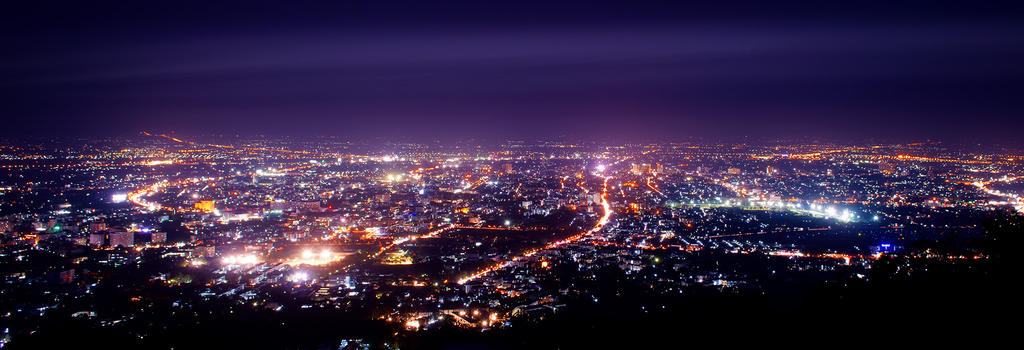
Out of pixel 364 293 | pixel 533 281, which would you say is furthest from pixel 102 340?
pixel 533 281

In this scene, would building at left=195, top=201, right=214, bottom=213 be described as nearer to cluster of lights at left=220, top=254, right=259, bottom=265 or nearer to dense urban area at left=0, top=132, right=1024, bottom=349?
dense urban area at left=0, top=132, right=1024, bottom=349

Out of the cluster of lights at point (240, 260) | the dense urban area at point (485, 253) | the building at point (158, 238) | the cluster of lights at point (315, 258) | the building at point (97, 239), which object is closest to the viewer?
the dense urban area at point (485, 253)

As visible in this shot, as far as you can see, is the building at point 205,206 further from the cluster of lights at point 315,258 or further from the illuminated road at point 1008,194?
the illuminated road at point 1008,194

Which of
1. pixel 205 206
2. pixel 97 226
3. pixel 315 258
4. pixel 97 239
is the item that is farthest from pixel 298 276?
pixel 205 206


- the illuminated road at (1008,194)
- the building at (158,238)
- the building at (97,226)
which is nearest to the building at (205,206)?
the building at (97,226)

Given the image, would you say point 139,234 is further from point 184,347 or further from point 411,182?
point 411,182

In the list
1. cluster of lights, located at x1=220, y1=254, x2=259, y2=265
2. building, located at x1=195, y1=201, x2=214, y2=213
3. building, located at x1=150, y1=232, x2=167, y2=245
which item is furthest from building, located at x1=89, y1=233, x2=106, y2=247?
building, located at x1=195, y1=201, x2=214, y2=213
